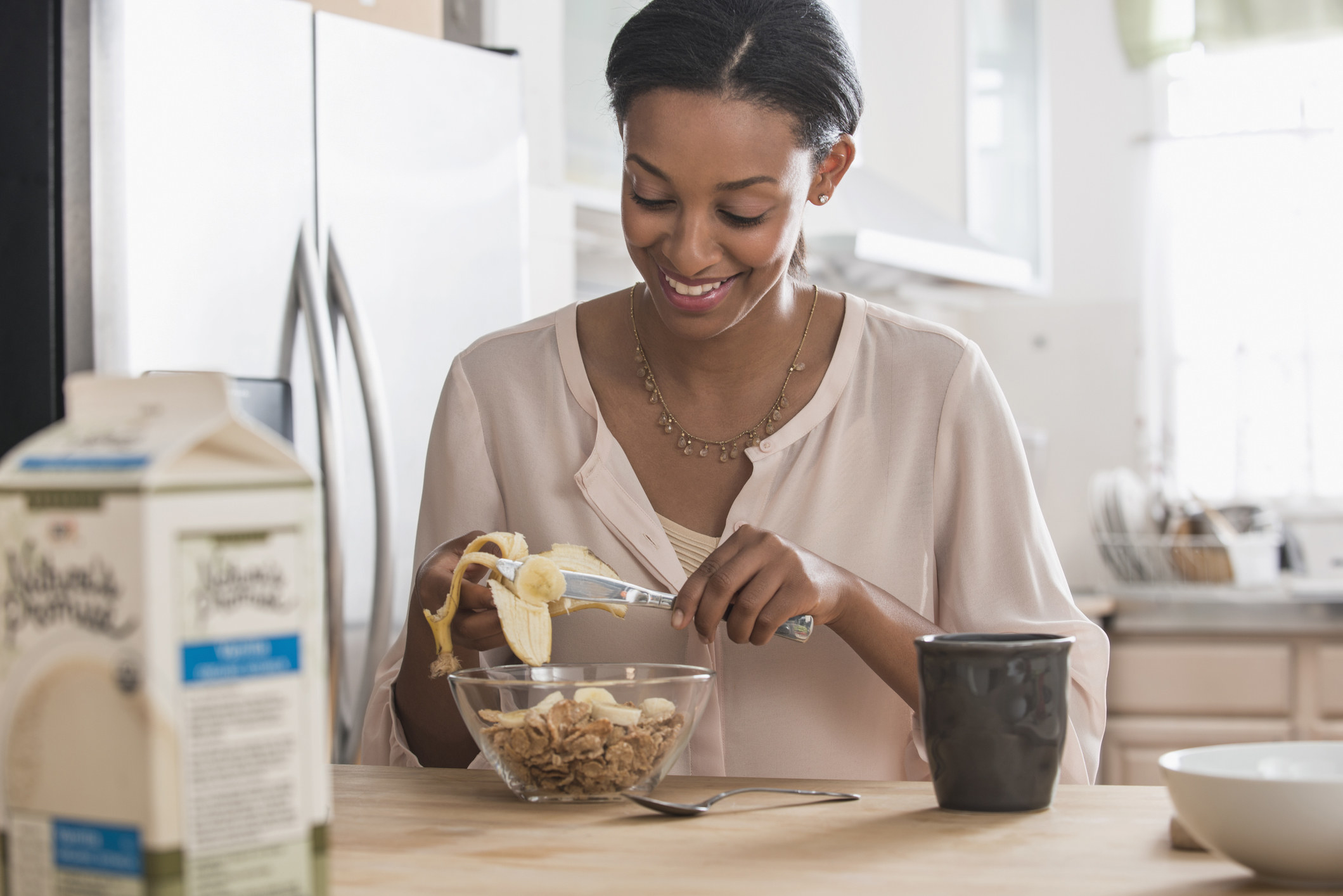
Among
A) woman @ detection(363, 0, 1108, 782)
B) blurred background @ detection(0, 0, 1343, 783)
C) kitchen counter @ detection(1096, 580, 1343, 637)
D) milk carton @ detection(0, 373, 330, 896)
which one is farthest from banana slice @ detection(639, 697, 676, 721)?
kitchen counter @ detection(1096, 580, 1343, 637)

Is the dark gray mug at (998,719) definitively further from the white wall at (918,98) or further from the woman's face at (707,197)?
the white wall at (918,98)

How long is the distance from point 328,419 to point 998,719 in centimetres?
113

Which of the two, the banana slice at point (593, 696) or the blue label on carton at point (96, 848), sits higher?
the blue label on carton at point (96, 848)

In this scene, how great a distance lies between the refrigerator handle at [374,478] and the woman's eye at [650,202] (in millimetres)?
696

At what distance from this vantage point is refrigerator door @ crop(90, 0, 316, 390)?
152 cm

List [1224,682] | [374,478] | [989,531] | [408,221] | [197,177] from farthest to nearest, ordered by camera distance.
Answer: [1224,682], [408,221], [374,478], [197,177], [989,531]

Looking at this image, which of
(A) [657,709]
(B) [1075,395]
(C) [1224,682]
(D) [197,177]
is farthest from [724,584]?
(B) [1075,395]

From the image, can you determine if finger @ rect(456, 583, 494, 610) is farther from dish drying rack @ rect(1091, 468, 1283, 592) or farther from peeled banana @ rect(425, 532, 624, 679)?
dish drying rack @ rect(1091, 468, 1283, 592)

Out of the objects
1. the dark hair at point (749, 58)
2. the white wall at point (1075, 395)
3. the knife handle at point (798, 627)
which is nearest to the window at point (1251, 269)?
the white wall at point (1075, 395)

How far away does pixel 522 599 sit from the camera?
91 cm

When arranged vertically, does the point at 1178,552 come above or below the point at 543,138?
below

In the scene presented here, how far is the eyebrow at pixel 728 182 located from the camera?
3.69 feet

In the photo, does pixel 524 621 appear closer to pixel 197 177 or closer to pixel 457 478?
pixel 457 478

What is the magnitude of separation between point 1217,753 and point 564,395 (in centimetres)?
80
